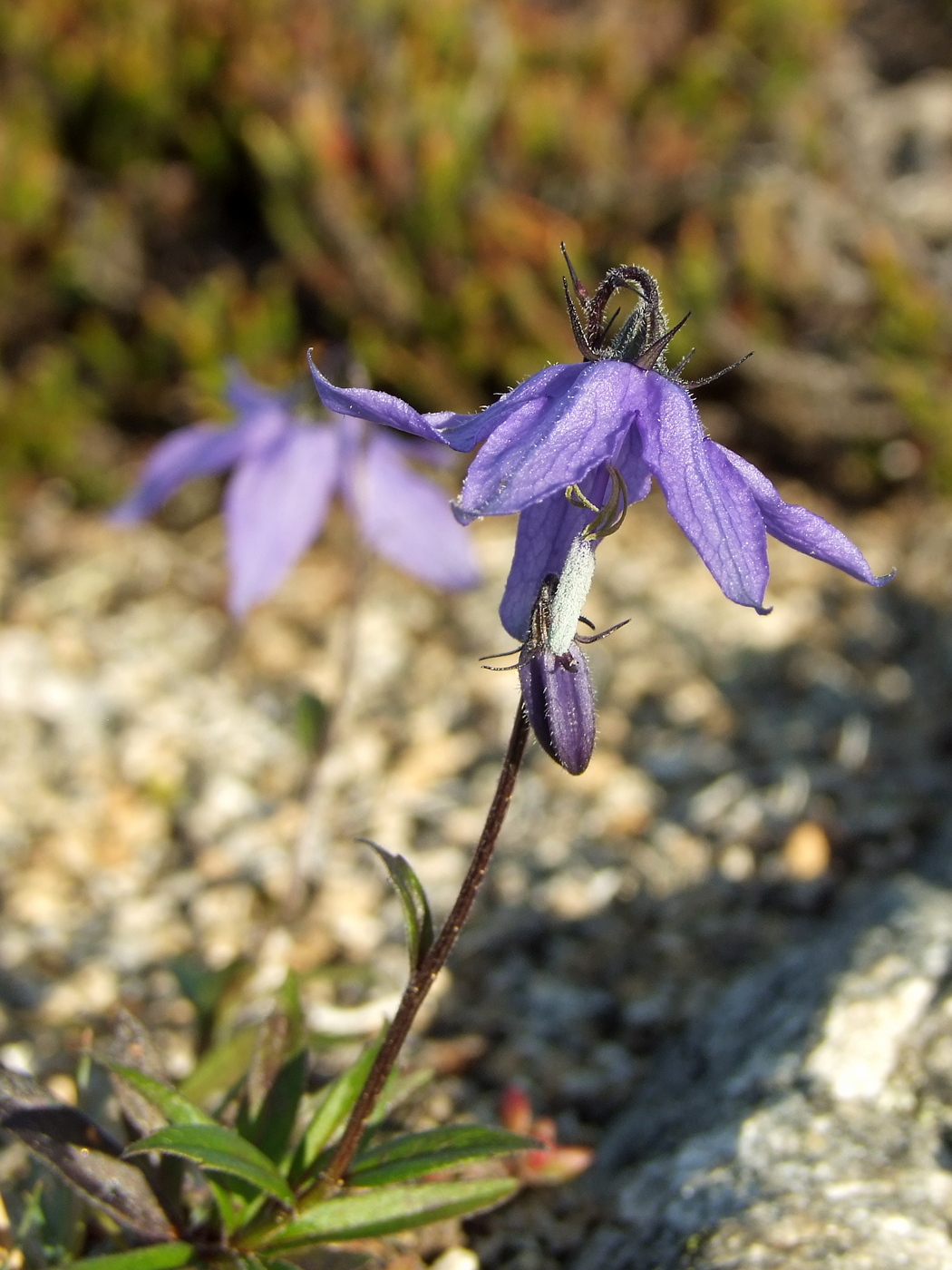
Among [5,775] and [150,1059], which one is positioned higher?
[150,1059]

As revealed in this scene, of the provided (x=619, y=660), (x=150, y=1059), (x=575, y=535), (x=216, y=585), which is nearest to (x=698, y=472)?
(x=575, y=535)

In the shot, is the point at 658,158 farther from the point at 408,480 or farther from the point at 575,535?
the point at 575,535

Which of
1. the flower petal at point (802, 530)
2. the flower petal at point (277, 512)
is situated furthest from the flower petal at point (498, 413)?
the flower petal at point (277, 512)

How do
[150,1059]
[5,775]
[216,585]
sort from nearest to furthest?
[150,1059] → [5,775] → [216,585]

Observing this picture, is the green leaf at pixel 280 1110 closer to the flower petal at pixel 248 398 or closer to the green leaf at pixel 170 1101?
the green leaf at pixel 170 1101

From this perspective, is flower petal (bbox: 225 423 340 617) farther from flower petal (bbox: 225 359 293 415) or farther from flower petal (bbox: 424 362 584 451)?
flower petal (bbox: 424 362 584 451)

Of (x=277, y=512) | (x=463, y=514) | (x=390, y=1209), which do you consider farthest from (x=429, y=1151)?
(x=277, y=512)
